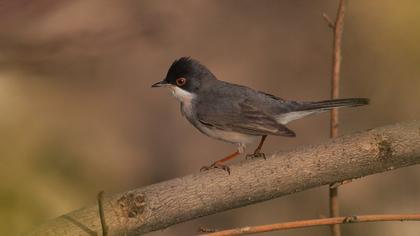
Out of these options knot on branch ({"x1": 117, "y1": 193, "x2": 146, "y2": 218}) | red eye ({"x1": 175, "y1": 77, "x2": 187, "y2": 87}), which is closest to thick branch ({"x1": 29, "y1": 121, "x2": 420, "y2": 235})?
knot on branch ({"x1": 117, "y1": 193, "x2": 146, "y2": 218})

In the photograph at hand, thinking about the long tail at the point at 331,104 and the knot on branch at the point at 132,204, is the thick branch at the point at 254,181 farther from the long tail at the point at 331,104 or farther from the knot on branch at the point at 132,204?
the long tail at the point at 331,104

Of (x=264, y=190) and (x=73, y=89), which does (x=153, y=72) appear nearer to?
(x=73, y=89)

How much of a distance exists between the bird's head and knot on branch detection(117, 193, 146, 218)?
201 cm

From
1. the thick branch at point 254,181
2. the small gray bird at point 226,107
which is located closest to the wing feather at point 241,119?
the small gray bird at point 226,107

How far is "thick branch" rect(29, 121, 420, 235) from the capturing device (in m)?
2.98

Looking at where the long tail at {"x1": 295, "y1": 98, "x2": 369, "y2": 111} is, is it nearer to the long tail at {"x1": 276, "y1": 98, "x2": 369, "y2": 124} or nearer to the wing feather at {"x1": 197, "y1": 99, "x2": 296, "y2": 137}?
the long tail at {"x1": 276, "y1": 98, "x2": 369, "y2": 124}

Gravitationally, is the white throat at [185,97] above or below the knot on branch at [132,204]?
above

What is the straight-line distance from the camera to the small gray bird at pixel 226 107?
4914 mm

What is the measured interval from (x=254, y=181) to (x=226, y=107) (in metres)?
1.88

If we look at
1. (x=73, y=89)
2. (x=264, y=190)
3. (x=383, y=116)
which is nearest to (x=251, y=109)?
(x=264, y=190)

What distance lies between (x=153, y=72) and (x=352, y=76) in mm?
2538

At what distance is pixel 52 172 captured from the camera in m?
2.45

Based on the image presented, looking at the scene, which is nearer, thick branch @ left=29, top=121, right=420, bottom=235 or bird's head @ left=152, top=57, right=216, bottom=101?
thick branch @ left=29, top=121, right=420, bottom=235

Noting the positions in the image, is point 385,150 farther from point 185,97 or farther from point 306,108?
point 185,97
